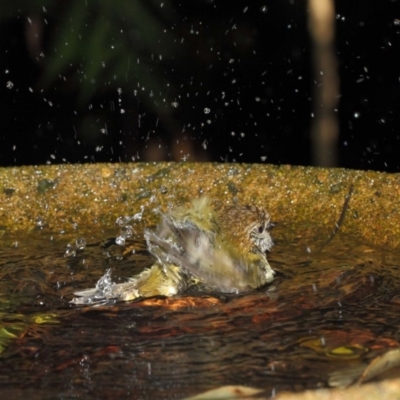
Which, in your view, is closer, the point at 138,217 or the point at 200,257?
the point at 200,257

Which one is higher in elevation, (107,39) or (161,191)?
(107,39)

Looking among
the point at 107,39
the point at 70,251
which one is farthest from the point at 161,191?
the point at 107,39

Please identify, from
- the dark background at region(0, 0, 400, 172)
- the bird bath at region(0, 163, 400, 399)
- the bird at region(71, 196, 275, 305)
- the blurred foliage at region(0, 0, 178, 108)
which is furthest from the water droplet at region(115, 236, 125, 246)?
the dark background at region(0, 0, 400, 172)

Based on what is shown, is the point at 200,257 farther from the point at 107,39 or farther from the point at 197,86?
the point at 197,86

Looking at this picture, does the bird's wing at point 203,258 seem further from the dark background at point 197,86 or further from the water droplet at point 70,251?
the dark background at point 197,86

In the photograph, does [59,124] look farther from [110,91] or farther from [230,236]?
[230,236]

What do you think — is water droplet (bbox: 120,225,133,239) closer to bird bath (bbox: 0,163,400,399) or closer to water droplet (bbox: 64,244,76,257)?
bird bath (bbox: 0,163,400,399)

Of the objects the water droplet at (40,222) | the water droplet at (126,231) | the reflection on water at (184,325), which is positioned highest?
the water droplet at (40,222)

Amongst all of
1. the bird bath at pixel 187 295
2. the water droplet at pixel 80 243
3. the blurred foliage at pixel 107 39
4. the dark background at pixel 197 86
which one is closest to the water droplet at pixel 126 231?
the bird bath at pixel 187 295
